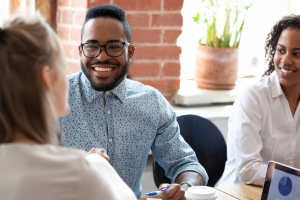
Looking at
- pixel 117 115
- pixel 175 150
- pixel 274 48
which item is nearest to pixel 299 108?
pixel 274 48

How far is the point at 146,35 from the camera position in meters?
2.29

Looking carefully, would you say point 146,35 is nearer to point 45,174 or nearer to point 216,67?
point 216,67

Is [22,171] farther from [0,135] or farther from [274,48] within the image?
[274,48]

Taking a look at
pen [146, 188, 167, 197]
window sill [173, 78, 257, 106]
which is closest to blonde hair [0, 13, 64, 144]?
pen [146, 188, 167, 197]

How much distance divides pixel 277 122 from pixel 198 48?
100cm

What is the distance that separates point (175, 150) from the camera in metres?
1.70

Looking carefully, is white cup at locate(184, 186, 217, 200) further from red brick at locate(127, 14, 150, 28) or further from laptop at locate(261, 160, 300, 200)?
red brick at locate(127, 14, 150, 28)

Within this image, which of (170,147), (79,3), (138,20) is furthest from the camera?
(138,20)

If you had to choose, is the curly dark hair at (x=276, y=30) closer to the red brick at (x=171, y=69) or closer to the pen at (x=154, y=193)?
the red brick at (x=171, y=69)

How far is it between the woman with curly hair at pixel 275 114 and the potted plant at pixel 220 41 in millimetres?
711

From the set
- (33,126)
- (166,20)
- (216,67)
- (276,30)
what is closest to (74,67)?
(166,20)

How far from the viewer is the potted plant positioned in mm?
2648

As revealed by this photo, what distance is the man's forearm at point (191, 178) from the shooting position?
1573mm

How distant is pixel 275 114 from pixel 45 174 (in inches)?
57.4
